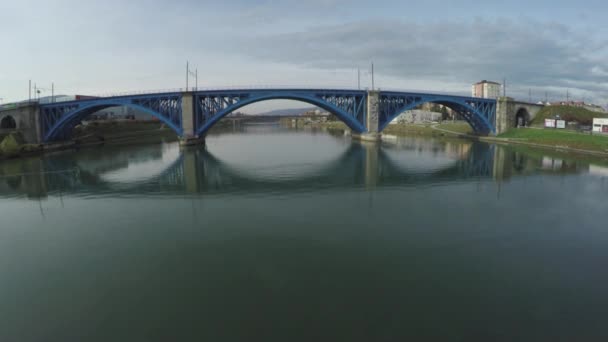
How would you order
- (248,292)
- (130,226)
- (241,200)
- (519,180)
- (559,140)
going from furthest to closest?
(559,140), (519,180), (241,200), (130,226), (248,292)

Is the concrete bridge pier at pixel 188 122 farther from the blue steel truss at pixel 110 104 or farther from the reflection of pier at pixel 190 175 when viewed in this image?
the reflection of pier at pixel 190 175

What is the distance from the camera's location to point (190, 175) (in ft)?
107

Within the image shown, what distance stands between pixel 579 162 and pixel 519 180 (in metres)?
15.7

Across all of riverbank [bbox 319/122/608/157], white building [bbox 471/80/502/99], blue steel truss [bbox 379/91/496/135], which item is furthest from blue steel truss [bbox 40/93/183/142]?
white building [bbox 471/80/502/99]

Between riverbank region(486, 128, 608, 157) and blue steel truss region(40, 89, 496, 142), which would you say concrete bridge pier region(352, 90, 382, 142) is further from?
riverbank region(486, 128, 608, 157)

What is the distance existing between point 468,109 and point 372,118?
21.0 meters

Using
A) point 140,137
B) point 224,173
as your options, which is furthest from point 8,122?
point 224,173

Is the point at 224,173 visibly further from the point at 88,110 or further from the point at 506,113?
the point at 506,113

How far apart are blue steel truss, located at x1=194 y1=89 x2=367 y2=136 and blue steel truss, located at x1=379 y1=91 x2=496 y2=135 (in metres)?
4.33

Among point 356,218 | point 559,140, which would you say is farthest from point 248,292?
point 559,140

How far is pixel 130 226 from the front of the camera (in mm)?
17125

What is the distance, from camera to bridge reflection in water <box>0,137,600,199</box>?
26.8m

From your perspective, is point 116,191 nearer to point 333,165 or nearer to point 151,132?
point 333,165

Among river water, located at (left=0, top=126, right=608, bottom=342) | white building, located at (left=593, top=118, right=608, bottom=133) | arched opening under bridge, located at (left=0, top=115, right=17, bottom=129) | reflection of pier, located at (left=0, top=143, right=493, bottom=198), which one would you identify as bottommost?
river water, located at (left=0, top=126, right=608, bottom=342)
